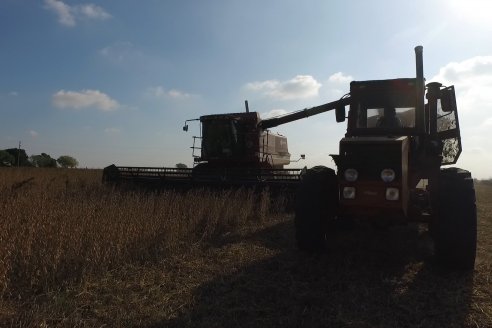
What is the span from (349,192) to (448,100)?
2.10 meters

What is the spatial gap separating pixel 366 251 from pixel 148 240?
285 centimetres

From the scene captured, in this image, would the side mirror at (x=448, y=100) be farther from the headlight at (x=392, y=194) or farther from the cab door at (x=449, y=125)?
the headlight at (x=392, y=194)

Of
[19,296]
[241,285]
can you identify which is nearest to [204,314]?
[241,285]

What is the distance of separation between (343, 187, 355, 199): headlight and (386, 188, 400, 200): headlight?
36 cm

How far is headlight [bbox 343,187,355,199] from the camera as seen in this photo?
4.50 m

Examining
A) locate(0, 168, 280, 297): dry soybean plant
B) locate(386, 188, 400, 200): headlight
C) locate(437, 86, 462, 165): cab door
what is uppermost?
locate(437, 86, 462, 165): cab door

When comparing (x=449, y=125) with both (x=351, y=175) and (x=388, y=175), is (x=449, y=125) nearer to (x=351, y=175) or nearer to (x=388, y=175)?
(x=388, y=175)

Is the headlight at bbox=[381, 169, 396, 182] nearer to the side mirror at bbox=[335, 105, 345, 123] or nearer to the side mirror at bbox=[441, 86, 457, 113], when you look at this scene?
the side mirror at bbox=[335, 105, 345, 123]

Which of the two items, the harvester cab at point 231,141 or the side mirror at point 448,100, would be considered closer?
the side mirror at point 448,100

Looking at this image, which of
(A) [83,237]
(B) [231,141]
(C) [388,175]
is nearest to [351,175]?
(C) [388,175]

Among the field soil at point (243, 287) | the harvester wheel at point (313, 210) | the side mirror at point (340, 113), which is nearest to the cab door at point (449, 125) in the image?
the side mirror at point (340, 113)

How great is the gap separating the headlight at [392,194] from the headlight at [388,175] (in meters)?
0.11

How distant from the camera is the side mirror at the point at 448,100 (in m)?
5.37

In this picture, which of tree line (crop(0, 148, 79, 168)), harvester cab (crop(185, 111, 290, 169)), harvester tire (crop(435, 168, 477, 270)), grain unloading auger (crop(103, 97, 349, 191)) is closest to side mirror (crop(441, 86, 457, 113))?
harvester tire (crop(435, 168, 477, 270))
